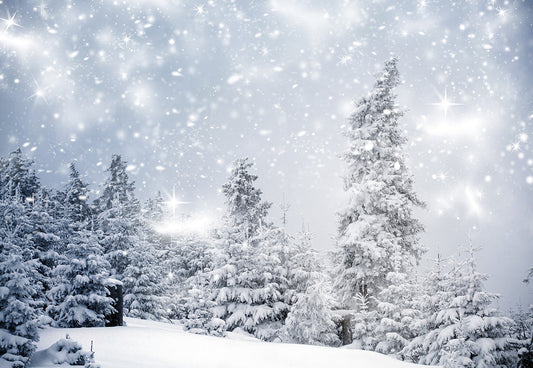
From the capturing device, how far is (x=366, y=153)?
2011cm

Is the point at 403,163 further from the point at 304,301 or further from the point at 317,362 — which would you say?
the point at 317,362

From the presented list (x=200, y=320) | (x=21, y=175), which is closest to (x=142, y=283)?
(x=200, y=320)

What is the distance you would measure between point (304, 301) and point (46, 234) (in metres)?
15.5

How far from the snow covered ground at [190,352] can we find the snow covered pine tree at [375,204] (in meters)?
8.83

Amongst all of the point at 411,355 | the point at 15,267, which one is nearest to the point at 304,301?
the point at 411,355

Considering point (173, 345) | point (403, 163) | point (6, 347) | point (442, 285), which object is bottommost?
point (173, 345)

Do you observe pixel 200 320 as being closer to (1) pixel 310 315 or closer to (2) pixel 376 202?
(1) pixel 310 315

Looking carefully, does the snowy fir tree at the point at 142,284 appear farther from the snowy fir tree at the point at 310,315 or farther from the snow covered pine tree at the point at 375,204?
the snow covered pine tree at the point at 375,204

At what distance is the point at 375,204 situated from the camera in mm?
19422

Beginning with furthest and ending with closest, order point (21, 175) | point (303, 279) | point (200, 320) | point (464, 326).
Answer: point (21, 175)
point (303, 279)
point (200, 320)
point (464, 326)

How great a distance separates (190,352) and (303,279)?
38.4 ft

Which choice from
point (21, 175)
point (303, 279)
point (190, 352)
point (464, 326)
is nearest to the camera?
point (190, 352)

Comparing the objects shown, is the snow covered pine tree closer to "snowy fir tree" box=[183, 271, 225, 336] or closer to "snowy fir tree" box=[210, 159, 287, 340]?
"snowy fir tree" box=[210, 159, 287, 340]

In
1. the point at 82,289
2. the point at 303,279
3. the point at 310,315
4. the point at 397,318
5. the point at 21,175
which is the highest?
the point at 21,175
